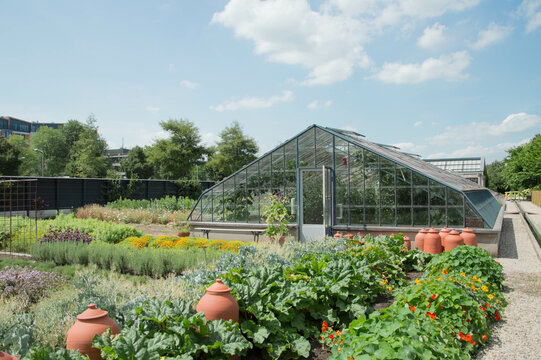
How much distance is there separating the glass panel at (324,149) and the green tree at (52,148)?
47.9m

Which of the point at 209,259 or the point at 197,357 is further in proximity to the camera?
the point at 209,259

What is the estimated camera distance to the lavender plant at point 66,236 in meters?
10.7

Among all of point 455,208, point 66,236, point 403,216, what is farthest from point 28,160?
point 455,208

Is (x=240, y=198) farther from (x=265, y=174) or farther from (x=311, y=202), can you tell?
(x=311, y=202)

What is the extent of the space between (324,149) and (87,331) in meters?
9.85

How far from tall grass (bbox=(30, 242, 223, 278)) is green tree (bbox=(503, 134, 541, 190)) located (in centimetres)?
3845

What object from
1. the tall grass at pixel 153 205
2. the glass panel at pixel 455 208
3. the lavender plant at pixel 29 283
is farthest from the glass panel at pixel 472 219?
the tall grass at pixel 153 205

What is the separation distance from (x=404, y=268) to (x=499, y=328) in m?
3.08

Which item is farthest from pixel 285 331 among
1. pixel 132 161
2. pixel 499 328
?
pixel 132 161

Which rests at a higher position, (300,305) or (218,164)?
(218,164)

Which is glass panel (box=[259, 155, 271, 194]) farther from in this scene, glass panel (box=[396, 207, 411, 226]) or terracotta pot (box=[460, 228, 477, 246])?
terracotta pot (box=[460, 228, 477, 246])

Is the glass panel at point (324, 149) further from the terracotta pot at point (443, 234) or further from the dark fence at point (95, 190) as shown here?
the dark fence at point (95, 190)

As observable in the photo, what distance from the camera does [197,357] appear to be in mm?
3332

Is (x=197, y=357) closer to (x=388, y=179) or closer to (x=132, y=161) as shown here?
(x=388, y=179)
